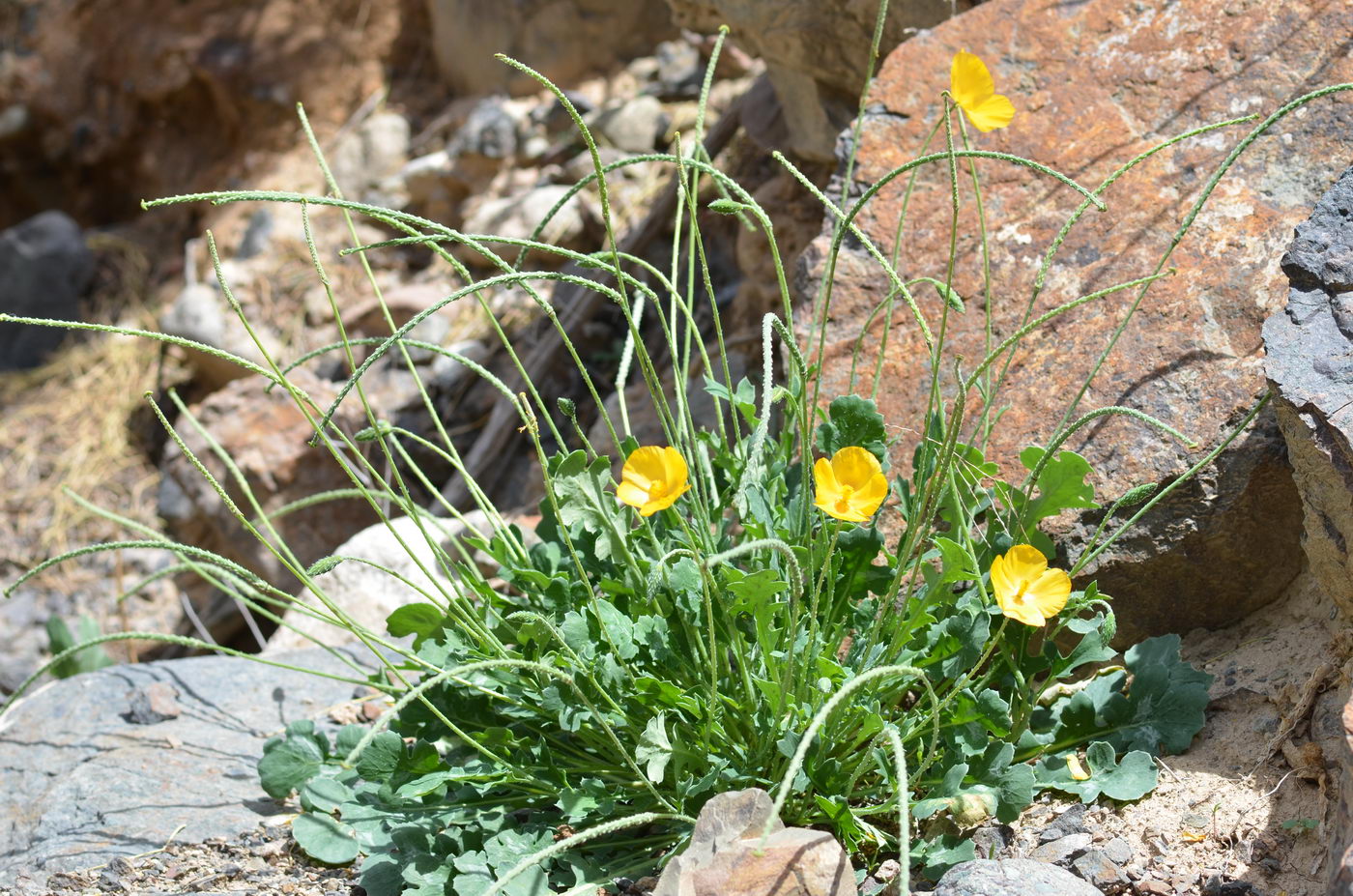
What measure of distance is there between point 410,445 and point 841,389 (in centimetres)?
212

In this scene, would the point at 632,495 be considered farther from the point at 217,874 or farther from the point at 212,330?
the point at 212,330

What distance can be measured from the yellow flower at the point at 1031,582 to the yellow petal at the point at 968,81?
630 mm

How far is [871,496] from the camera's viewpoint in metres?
1.46

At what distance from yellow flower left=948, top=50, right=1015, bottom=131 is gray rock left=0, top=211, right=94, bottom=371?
199 inches

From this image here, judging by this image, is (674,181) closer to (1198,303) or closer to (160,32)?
(1198,303)

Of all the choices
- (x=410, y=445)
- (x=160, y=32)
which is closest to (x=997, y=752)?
(x=410, y=445)

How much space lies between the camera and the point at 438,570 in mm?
2717

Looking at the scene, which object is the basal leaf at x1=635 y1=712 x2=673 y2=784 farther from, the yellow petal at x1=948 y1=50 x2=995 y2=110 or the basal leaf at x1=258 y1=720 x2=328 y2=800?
the yellow petal at x1=948 y1=50 x2=995 y2=110

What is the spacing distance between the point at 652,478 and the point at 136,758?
132 centimetres

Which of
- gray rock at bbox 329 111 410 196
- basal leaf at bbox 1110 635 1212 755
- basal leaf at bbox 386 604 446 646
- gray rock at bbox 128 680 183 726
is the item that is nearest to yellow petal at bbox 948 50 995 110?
basal leaf at bbox 1110 635 1212 755

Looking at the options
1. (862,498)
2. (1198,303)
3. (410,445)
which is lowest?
(410,445)

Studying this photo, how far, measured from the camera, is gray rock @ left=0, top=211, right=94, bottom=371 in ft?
18.3

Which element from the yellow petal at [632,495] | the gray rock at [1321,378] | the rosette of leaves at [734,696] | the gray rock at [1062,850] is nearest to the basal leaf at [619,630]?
the rosette of leaves at [734,696]

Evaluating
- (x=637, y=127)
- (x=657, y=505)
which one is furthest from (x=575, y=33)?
(x=657, y=505)
